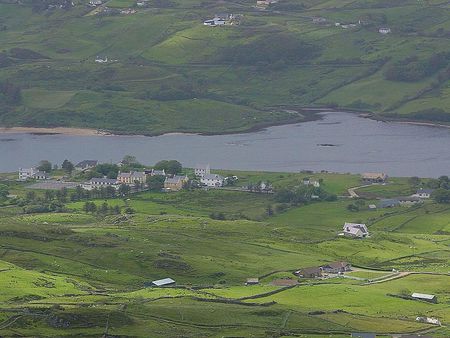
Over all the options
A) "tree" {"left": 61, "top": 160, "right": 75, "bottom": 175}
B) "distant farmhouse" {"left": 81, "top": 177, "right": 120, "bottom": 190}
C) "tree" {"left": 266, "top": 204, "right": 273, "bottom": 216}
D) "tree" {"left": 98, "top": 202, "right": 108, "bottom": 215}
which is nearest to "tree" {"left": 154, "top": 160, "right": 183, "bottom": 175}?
"distant farmhouse" {"left": 81, "top": 177, "right": 120, "bottom": 190}

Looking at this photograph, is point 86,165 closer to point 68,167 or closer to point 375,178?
point 68,167

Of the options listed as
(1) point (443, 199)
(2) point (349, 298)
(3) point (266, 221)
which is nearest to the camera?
(2) point (349, 298)

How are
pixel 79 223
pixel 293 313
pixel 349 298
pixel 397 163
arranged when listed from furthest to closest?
pixel 397 163 → pixel 79 223 → pixel 349 298 → pixel 293 313

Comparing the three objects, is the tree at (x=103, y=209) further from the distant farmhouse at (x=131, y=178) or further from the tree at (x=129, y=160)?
the tree at (x=129, y=160)

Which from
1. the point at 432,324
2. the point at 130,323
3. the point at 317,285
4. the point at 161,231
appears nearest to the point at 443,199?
the point at 161,231

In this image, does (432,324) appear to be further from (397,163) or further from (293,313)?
(397,163)

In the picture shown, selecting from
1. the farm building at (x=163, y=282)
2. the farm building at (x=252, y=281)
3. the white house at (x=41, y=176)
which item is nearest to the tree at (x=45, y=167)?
the white house at (x=41, y=176)

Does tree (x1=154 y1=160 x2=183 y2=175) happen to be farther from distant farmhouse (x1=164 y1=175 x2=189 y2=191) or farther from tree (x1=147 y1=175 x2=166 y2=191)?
tree (x1=147 y1=175 x2=166 y2=191)
